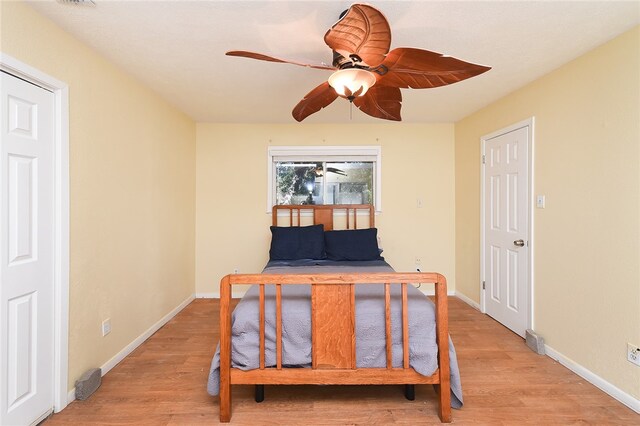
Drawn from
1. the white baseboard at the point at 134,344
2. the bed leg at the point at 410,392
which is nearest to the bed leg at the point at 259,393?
the bed leg at the point at 410,392

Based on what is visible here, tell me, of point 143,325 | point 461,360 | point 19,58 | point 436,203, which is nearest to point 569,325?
point 461,360

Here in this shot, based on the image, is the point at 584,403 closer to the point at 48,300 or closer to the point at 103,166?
the point at 48,300

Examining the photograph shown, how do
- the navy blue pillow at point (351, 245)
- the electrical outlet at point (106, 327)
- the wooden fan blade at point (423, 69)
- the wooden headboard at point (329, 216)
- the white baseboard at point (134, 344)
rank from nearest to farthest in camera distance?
1. the wooden fan blade at point (423, 69)
2. the white baseboard at point (134, 344)
3. the electrical outlet at point (106, 327)
4. the navy blue pillow at point (351, 245)
5. the wooden headboard at point (329, 216)

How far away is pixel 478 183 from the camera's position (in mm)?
3299

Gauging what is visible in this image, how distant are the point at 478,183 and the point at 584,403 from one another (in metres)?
2.11

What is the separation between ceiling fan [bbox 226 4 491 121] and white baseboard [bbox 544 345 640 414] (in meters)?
2.08

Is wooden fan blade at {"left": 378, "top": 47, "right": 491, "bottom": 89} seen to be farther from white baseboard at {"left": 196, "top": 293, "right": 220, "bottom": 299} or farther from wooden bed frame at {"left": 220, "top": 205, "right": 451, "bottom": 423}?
white baseboard at {"left": 196, "top": 293, "right": 220, "bottom": 299}

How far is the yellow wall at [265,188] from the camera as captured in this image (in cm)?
375

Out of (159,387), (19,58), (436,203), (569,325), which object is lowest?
(159,387)

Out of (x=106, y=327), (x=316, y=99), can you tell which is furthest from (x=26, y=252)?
(x=316, y=99)

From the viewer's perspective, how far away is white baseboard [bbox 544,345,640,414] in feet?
5.72

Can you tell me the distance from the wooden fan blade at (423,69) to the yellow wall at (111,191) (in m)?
1.88

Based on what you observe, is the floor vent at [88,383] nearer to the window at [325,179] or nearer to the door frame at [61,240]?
the door frame at [61,240]

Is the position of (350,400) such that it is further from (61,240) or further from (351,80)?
(61,240)
